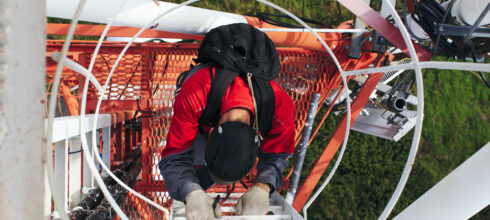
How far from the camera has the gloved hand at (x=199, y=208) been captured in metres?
1.26

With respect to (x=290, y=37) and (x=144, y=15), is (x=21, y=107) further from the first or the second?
(x=290, y=37)

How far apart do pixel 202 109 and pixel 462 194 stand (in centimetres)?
97

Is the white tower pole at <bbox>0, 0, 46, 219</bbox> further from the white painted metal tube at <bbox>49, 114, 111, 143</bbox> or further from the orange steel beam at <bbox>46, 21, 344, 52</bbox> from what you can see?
the orange steel beam at <bbox>46, 21, 344, 52</bbox>

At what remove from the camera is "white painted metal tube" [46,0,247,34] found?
1.23 meters

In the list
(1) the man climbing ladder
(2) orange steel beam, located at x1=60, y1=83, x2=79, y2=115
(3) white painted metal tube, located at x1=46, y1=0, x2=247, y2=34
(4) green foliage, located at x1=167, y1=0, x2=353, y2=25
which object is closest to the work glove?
(1) the man climbing ladder

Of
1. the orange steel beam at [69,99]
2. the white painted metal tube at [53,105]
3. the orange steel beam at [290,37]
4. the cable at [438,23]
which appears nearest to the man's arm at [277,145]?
the orange steel beam at [290,37]

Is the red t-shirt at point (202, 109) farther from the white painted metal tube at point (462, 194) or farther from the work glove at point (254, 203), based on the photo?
the white painted metal tube at point (462, 194)

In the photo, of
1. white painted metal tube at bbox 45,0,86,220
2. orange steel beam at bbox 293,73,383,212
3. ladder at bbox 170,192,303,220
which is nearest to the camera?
white painted metal tube at bbox 45,0,86,220

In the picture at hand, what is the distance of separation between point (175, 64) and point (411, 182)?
3269 millimetres

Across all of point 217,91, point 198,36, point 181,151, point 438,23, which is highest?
point 438,23

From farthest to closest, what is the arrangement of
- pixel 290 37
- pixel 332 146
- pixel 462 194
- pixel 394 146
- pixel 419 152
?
pixel 419 152 → pixel 394 146 → pixel 332 146 → pixel 290 37 → pixel 462 194

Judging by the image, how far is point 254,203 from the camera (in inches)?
54.9

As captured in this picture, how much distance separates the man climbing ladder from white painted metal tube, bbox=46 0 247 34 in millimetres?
173

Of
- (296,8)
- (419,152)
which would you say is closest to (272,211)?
(296,8)
